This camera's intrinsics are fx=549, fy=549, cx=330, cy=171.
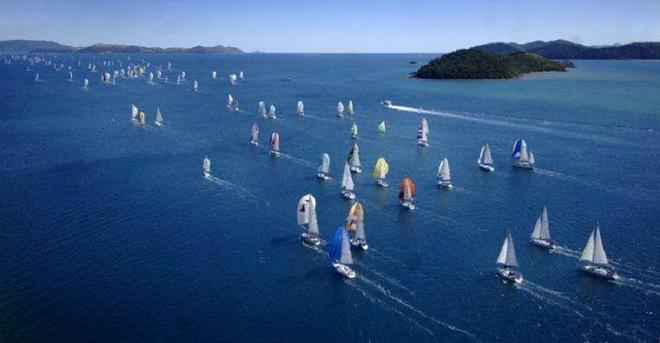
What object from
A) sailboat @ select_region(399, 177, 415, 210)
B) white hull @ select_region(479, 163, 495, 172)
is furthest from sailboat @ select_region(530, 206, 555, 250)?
white hull @ select_region(479, 163, 495, 172)

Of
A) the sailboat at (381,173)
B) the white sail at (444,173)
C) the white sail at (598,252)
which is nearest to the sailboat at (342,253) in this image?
the white sail at (598,252)

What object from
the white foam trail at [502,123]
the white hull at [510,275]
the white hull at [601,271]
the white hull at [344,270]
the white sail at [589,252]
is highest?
the white foam trail at [502,123]

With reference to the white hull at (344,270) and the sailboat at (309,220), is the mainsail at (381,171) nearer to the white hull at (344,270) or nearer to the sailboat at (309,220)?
the sailboat at (309,220)

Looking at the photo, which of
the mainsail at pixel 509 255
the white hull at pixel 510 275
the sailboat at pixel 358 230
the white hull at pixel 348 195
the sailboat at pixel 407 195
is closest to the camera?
the white hull at pixel 510 275

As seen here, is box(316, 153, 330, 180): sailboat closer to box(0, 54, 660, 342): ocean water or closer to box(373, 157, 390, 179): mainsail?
box(0, 54, 660, 342): ocean water

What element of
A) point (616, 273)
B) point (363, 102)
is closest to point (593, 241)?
point (616, 273)

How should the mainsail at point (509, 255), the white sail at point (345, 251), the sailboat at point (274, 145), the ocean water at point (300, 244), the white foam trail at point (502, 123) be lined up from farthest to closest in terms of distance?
the white foam trail at point (502, 123), the sailboat at point (274, 145), the white sail at point (345, 251), the mainsail at point (509, 255), the ocean water at point (300, 244)
